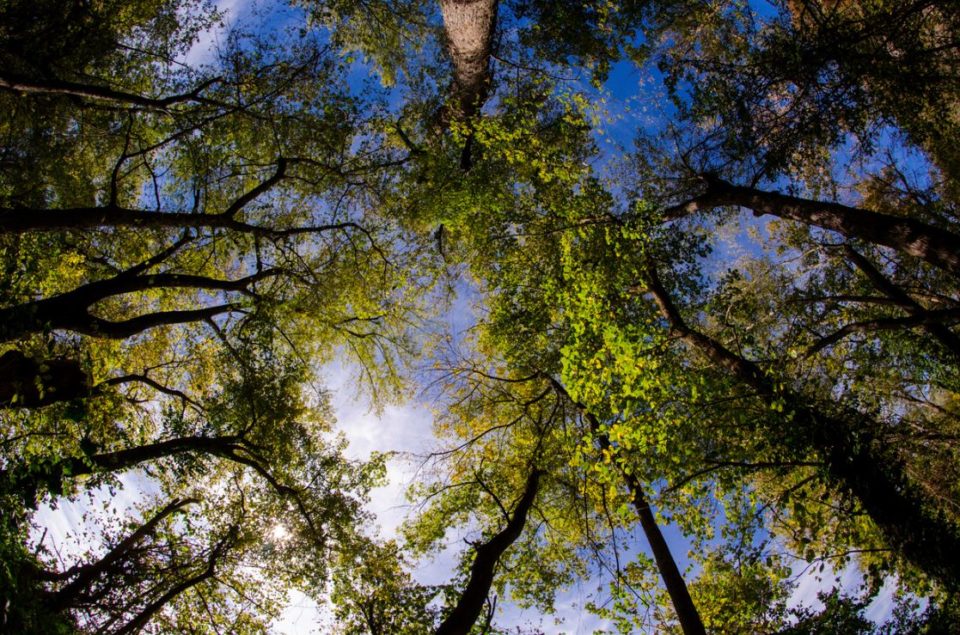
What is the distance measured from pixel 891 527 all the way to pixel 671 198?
30.5 feet

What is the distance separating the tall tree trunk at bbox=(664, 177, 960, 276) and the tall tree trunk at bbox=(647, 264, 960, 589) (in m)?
2.73

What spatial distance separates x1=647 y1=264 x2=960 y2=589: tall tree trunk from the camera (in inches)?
241

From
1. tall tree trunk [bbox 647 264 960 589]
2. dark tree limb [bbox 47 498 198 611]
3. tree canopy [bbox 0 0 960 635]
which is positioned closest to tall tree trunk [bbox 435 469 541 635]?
tree canopy [bbox 0 0 960 635]

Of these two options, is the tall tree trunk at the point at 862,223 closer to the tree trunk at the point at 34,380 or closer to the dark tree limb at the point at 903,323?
the dark tree limb at the point at 903,323

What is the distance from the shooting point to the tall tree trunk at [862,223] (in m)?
6.92

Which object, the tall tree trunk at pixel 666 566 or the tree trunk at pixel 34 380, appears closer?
the tree trunk at pixel 34 380

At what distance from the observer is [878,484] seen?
6.65m

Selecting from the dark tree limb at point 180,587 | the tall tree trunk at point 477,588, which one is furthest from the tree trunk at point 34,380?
the tall tree trunk at point 477,588

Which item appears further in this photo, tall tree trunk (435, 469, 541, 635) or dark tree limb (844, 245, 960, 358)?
dark tree limb (844, 245, 960, 358)

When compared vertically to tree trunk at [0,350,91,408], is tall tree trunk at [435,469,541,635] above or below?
below

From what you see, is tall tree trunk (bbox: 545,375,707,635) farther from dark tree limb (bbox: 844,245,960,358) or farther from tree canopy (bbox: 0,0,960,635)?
dark tree limb (bbox: 844,245,960,358)

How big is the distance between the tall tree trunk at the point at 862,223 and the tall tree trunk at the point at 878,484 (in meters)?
2.73

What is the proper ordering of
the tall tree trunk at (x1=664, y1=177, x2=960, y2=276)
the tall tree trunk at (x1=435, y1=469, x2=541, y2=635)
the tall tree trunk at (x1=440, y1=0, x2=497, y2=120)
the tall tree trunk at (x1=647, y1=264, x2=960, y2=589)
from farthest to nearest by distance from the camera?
the tall tree trunk at (x1=440, y1=0, x2=497, y2=120)
the tall tree trunk at (x1=435, y1=469, x2=541, y2=635)
the tall tree trunk at (x1=664, y1=177, x2=960, y2=276)
the tall tree trunk at (x1=647, y1=264, x2=960, y2=589)

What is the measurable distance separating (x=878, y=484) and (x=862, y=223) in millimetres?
4247
